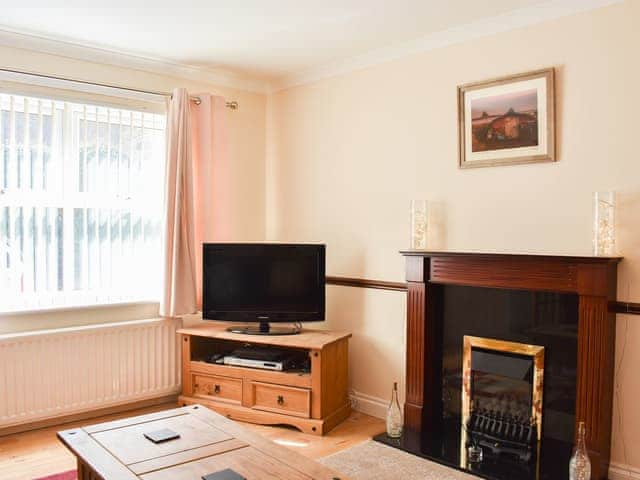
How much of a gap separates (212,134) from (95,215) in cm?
104

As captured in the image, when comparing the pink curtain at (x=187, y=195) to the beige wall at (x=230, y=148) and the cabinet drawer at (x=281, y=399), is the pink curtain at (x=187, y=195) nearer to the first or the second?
the beige wall at (x=230, y=148)

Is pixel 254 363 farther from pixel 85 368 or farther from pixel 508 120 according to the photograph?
pixel 508 120

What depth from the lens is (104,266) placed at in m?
3.93

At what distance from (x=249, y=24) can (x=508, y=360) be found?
2.45 metres

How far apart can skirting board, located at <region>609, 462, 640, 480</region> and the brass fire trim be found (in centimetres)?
37

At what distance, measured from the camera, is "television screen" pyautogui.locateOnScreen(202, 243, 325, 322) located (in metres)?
3.96

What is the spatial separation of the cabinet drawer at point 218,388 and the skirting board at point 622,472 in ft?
7.32

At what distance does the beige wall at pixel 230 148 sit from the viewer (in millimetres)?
3590

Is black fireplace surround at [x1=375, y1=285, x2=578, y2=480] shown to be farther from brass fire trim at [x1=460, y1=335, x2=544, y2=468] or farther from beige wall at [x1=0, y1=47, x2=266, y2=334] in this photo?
beige wall at [x1=0, y1=47, x2=266, y2=334]

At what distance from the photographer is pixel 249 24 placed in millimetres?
3369

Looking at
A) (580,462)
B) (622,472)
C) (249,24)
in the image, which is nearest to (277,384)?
(580,462)

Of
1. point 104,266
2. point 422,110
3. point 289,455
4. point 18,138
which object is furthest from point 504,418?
point 18,138

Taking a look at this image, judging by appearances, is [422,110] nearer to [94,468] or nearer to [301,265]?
[301,265]

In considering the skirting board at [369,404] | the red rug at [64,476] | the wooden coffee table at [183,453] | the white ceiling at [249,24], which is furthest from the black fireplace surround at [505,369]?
the red rug at [64,476]
